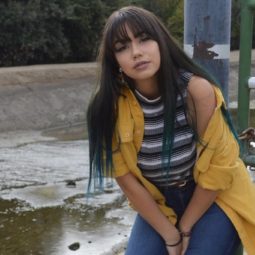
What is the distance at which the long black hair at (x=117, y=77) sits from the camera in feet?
6.81

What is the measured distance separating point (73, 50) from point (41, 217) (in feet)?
41.0

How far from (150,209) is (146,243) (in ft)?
0.46

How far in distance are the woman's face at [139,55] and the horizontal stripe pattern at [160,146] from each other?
0.30 feet

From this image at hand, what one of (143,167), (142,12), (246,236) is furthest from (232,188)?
(142,12)

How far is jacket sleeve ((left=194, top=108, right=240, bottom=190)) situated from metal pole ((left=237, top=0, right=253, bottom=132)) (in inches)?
13.2

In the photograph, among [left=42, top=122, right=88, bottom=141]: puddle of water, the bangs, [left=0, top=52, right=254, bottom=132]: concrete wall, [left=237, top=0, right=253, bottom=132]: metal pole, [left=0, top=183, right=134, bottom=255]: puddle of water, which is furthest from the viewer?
[left=0, top=52, right=254, bottom=132]: concrete wall

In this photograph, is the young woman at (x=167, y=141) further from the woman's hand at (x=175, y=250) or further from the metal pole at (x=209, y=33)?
the metal pole at (x=209, y=33)

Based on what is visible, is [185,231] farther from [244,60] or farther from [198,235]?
[244,60]

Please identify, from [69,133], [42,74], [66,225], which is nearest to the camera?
[66,225]

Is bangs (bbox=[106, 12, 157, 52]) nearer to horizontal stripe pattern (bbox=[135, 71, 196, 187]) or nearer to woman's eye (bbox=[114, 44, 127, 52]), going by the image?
woman's eye (bbox=[114, 44, 127, 52])

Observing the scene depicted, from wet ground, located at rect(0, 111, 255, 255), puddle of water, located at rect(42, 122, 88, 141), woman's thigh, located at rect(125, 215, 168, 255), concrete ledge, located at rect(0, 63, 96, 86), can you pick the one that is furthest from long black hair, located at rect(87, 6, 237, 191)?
concrete ledge, located at rect(0, 63, 96, 86)

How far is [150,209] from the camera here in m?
2.19

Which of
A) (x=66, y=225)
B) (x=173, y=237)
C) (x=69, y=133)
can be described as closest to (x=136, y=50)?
(x=173, y=237)

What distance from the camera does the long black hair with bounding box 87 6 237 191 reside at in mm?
2074
